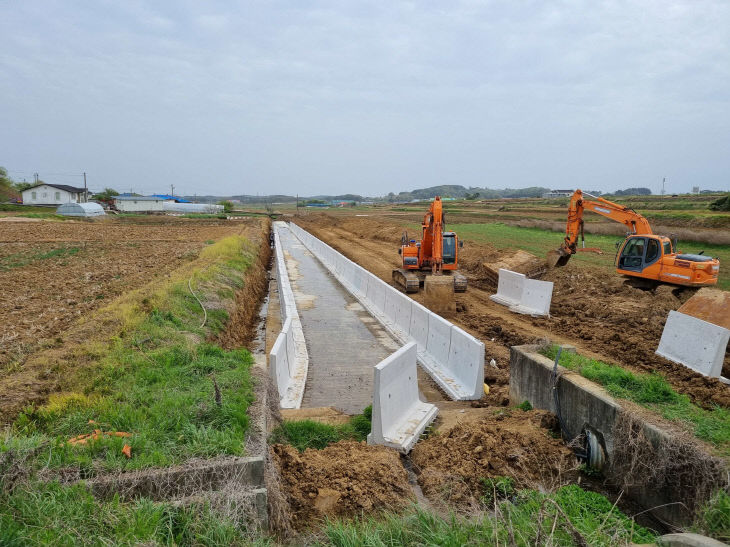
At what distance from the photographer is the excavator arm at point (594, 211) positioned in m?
17.8

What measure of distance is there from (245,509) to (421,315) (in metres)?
8.58

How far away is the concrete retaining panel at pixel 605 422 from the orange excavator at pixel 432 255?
839 cm

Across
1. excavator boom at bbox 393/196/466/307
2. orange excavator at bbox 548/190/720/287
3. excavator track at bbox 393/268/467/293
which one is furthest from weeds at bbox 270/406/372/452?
orange excavator at bbox 548/190/720/287

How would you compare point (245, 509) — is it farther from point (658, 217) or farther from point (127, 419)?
point (658, 217)

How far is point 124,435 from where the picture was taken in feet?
16.7

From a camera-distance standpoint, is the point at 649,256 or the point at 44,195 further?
the point at 44,195

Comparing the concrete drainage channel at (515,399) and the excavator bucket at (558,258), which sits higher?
the excavator bucket at (558,258)

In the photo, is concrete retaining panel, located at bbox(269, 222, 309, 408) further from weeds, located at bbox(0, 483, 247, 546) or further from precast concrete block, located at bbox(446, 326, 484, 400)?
weeds, located at bbox(0, 483, 247, 546)

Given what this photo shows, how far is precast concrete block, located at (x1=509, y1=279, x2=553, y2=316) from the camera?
16266mm

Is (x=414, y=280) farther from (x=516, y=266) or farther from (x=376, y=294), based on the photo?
(x=516, y=266)

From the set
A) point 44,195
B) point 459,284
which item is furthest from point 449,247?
point 44,195

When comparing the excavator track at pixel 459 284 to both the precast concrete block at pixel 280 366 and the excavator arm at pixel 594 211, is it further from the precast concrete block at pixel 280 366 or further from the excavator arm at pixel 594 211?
the precast concrete block at pixel 280 366

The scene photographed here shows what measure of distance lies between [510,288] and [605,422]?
12.6m

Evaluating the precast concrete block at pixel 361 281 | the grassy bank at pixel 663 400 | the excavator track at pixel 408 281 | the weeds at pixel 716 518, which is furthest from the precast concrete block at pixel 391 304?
the weeds at pixel 716 518
